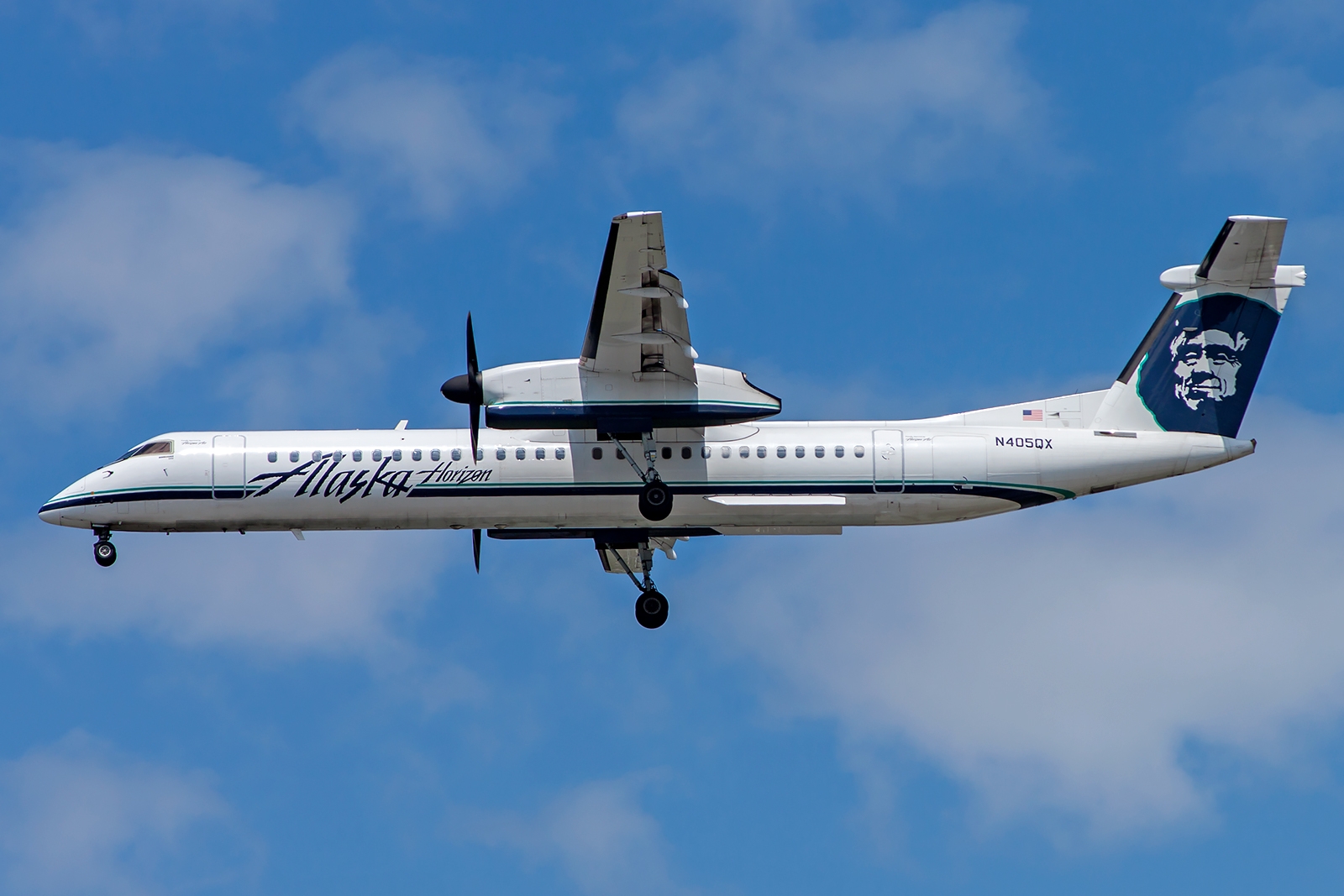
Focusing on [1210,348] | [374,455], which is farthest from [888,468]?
[374,455]

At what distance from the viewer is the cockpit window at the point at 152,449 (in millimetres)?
29047

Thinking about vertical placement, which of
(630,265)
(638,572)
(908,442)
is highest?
(630,265)

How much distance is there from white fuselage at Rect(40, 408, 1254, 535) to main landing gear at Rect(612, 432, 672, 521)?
0.23 metres

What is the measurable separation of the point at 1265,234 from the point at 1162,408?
348cm

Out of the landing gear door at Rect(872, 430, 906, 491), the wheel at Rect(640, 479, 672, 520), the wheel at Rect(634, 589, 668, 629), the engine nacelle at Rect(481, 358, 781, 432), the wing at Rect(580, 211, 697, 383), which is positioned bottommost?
the wheel at Rect(634, 589, 668, 629)

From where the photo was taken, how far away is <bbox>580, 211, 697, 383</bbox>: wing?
2489 centimetres

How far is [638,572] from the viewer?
31.0 m

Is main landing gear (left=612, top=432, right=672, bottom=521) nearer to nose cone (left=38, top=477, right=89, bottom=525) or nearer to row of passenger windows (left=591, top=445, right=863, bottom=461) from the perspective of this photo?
row of passenger windows (left=591, top=445, right=863, bottom=461)

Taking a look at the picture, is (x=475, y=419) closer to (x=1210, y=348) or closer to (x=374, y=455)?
(x=374, y=455)

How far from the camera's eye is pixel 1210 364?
2981 centimetres

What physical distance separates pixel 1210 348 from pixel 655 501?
34.5 ft

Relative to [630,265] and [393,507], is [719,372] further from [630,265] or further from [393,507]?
[393,507]

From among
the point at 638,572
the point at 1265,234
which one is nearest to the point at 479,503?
the point at 638,572

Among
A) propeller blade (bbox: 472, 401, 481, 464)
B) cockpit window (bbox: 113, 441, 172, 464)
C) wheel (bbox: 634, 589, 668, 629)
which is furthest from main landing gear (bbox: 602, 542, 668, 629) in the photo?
cockpit window (bbox: 113, 441, 172, 464)
